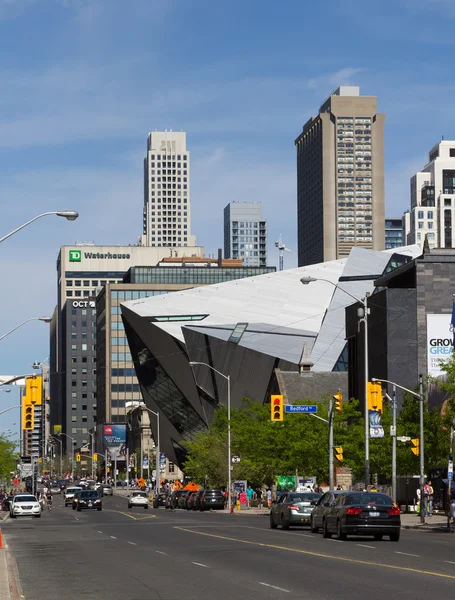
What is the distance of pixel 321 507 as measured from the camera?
39594 mm

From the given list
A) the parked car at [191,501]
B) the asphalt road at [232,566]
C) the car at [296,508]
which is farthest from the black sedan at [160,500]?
the asphalt road at [232,566]

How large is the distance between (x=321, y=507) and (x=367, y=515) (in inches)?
185

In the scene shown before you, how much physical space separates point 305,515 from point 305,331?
85132 mm

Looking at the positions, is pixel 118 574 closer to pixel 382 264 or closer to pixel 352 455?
pixel 352 455

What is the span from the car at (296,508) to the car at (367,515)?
Result: 8.09 meters

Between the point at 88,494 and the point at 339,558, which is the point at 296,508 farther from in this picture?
the point at 88,494

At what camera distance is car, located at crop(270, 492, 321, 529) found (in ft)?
145

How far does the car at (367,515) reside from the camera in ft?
115

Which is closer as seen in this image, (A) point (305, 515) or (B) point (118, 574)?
(B) point (118, 574)

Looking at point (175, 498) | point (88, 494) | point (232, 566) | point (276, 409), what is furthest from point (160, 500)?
point (232, 566)

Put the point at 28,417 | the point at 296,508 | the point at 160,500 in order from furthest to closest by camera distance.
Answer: the point at 160,500 → the point at 28,417 → the point at 296,508

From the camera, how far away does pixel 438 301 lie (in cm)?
9019

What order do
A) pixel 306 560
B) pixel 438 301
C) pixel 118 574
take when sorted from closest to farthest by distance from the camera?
1. pixel 118 574
2. pixel 306 560
3. pixel 438 301

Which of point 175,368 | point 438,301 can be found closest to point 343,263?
point 175,368
